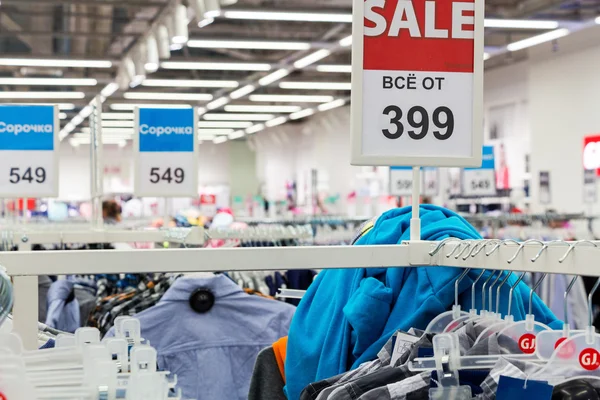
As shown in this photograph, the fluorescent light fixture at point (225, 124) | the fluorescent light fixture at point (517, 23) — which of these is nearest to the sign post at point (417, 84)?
the fluorescent light fixture at point (517, 23)

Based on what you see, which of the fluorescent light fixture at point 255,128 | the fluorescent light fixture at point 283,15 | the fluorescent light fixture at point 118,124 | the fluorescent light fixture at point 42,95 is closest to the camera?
the fluorescent light fixture at point 283,15

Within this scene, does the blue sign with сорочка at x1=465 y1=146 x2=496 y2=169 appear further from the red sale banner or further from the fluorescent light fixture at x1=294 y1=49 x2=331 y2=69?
the red sale banner

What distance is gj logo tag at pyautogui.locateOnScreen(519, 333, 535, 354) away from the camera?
1737 mm

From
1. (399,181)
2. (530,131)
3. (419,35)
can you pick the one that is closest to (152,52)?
(399,181)

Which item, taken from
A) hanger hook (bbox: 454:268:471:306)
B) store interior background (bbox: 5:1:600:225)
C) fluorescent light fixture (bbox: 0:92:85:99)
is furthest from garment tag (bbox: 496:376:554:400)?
fluorescent light fixture (bbox: 0:92:85:99)

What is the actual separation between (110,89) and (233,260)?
1640cm

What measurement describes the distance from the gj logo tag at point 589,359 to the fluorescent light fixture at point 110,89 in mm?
16198

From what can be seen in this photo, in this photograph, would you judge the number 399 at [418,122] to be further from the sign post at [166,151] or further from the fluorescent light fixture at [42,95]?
the fluorescent light fixture at [42,95]

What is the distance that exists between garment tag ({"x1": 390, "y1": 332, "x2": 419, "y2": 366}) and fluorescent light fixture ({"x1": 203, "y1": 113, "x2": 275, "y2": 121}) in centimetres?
2127

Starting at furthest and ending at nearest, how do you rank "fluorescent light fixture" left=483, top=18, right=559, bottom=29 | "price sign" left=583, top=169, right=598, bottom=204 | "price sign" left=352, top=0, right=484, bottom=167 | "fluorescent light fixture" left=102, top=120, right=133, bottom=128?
"fluorescent light fixture" left=102, top=120, right=133, bottom=128
"fluorescent light fixture" left=483, top=18, right=559, bottom=29
"price sign" left=583, top=169, right=598, bottom=204
"price sign" left=352, top=0, right=484, bottom=167

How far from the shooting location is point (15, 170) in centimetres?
435

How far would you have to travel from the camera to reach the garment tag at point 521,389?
57.4 inches

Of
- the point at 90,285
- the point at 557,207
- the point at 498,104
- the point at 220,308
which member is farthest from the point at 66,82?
the point at 220,308

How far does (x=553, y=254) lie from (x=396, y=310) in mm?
595
